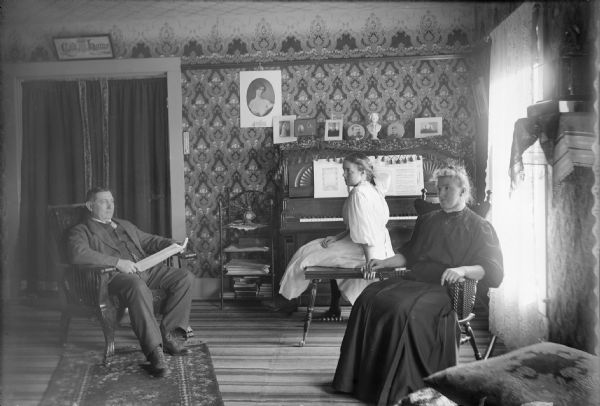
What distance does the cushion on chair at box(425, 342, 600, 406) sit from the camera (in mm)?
1648

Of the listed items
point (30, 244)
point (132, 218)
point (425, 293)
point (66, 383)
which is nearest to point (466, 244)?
point (425, 293)

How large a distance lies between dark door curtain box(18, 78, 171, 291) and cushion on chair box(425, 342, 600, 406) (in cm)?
439

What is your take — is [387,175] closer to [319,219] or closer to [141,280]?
[319,219]

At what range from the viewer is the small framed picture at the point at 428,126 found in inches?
219

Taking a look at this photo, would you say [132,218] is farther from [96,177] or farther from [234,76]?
[234,76]

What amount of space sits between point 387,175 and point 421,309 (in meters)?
2.39

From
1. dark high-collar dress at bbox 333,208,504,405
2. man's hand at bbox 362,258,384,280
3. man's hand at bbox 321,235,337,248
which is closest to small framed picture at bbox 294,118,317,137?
man's hand at bbox 321,235,337,248

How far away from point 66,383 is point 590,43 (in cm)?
331

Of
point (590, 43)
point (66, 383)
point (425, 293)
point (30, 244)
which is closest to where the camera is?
point (590, 43)

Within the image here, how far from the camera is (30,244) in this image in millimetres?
5379

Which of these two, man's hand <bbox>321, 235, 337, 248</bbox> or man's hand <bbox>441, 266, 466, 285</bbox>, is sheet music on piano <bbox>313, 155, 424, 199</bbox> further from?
man's hand <bbox>441, 266, 466, 285</bbox>

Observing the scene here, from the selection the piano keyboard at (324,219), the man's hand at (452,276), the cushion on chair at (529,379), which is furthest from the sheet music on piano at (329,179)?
the cushion on chair at (529,379)

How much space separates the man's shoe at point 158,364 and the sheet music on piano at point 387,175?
2.24m

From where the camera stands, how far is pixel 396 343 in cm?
299
